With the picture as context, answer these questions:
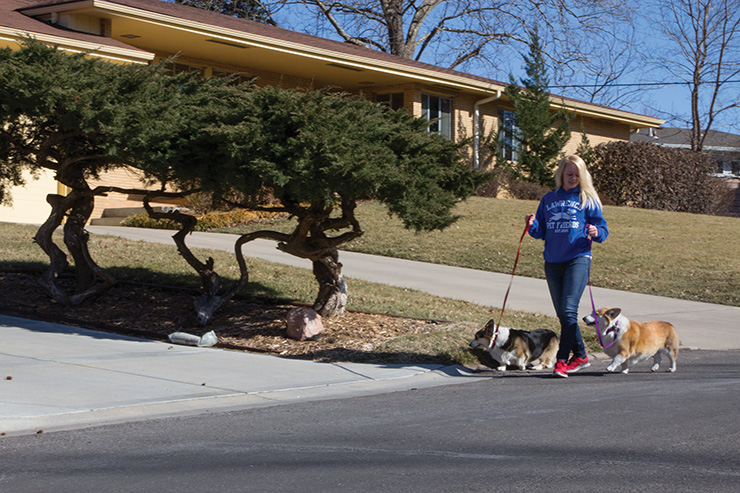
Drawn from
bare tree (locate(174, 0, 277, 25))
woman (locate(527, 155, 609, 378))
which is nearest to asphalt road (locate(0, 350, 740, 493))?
woman (locate(527, 155, 609, 378))

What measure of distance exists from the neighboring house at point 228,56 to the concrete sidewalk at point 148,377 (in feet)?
22.3

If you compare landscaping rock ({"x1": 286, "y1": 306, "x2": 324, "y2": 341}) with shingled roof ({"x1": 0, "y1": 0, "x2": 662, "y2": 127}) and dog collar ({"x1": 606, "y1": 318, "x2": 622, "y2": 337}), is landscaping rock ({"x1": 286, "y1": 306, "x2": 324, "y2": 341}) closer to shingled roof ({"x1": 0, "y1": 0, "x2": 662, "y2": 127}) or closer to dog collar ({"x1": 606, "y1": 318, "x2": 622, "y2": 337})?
dog collar ({"x1": 606, "y1": 318, "x2": 622, "y2": 337})

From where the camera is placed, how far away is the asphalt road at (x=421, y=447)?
423cm

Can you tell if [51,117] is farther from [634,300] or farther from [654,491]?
[634,300]

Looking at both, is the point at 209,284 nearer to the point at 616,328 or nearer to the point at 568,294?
the point at 568,294

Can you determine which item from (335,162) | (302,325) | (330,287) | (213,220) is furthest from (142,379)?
(213,220)

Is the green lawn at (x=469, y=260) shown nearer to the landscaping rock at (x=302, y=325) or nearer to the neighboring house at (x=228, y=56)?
the landscaping rock at (x=302, y=325)

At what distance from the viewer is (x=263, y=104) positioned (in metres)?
8.46

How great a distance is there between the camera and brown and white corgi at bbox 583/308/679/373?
7203mm

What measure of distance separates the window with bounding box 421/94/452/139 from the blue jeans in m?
18.6

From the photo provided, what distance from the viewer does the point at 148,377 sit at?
6922 millimetres

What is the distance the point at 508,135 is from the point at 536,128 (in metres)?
1.66

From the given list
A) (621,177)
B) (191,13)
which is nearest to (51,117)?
(191,13)

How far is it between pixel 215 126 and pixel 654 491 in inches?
229
